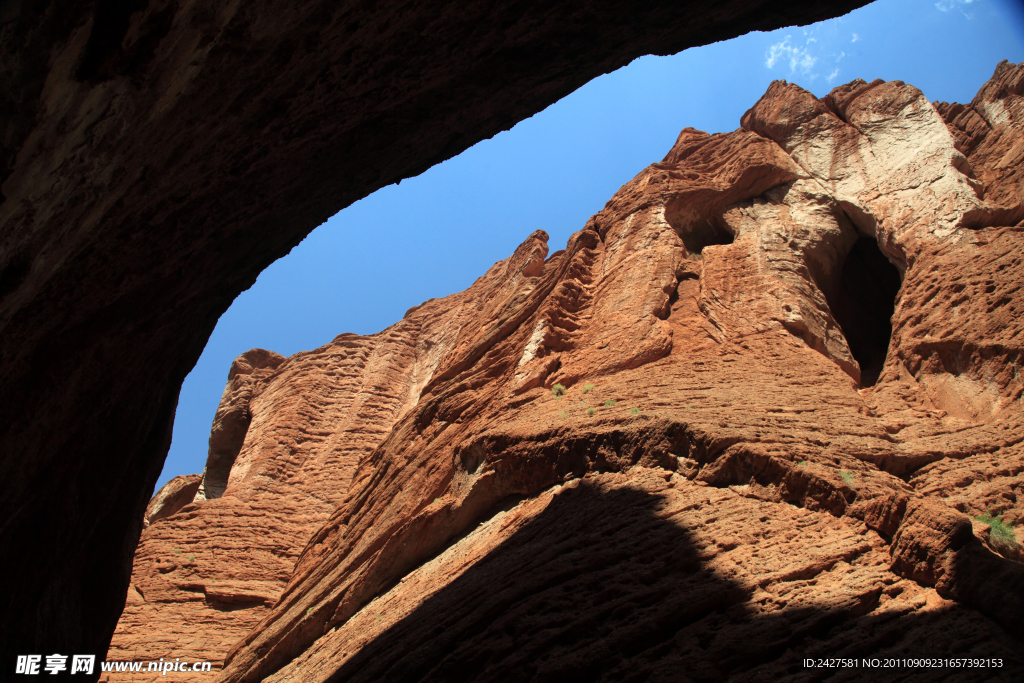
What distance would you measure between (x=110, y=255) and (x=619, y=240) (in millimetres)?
11138

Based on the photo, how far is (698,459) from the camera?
23.2ft

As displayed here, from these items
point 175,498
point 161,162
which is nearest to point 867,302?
point 161,162

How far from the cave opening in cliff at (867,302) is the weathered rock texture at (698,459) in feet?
0.18

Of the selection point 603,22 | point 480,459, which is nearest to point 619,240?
point 480,459

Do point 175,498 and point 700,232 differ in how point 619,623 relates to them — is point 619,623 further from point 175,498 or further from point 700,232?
point 175,498

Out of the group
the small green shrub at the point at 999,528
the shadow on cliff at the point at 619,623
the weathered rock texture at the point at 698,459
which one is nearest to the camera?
the shadow on cliff at the point at 619,623

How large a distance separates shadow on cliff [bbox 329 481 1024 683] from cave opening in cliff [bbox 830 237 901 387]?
9415mm

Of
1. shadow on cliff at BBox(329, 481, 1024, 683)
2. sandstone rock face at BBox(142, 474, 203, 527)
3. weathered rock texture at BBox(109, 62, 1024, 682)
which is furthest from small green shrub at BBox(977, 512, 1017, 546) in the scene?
sandstone rock face at BBox(142, 474, 203, 527)

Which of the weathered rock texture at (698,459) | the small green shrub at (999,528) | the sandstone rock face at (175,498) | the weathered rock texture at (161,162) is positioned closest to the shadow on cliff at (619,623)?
the weathered rock texture at (698,459)

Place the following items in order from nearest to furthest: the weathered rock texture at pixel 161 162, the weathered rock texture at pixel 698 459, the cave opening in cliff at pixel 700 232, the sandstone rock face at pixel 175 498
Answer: the weathered rock texture at pixel 161 162 → the weathered rock texture at pixel 698 459 → the cave opening in cliff at pixel 700 232 → the sandstone rock face at pixel 175 498

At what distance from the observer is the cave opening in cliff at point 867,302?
13891 mm

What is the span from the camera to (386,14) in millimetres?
4777

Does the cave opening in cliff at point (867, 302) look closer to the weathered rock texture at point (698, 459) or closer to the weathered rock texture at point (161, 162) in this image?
the weathered rock texture at point (698, 459)

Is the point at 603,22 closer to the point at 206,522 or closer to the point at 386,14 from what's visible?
the point at 386,14
